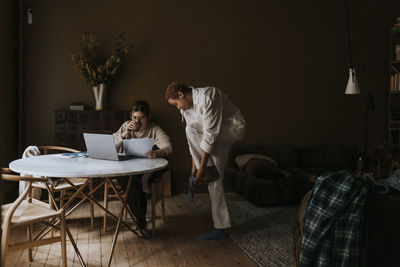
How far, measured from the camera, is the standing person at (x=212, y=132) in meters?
3.20

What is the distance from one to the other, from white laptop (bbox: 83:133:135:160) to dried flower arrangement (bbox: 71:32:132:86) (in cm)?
186

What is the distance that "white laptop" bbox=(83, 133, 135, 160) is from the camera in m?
2.88

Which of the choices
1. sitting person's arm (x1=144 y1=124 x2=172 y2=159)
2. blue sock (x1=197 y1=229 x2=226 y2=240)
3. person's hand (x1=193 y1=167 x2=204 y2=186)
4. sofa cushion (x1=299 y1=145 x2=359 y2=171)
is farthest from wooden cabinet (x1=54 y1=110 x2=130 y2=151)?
sofa cushion (x1=299 y1=145 x2=359 y2=171)

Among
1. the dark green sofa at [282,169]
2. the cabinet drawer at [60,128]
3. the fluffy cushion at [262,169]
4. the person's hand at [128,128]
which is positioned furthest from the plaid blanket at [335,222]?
the cabinet drawer at [60,128]

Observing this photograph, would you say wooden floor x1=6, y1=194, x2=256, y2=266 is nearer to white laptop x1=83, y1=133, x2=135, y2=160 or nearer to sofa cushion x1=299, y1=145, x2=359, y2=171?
white laptop x1=83, y1=133, x2=135, y2=160

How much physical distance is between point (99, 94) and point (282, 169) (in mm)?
2641

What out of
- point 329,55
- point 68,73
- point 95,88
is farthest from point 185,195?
point 329,55

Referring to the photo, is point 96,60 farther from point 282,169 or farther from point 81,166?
point 282,169

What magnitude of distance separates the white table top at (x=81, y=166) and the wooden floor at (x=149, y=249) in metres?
0.74

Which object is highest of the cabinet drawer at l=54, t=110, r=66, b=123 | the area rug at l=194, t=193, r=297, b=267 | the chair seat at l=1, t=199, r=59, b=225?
the cabinet drawer at l=54, t=110, r=66, b=123

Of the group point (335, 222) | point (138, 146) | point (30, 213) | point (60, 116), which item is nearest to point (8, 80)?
point (60, 116)

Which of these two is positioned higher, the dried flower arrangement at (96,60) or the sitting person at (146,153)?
the dried flower arrangement at (96,60)

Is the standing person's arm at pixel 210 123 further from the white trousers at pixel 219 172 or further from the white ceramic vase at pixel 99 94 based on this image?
the white ceramic vase at pixel 99 94

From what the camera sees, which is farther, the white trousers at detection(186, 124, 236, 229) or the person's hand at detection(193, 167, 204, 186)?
the white trousers at detection(186, 124, 236, 229)
